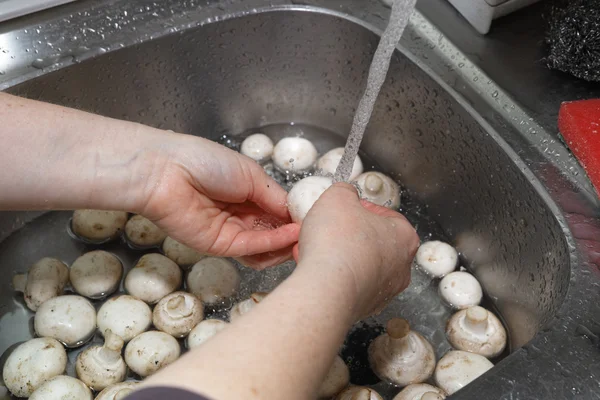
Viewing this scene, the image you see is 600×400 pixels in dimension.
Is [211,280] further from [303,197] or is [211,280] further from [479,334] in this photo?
[479,334]

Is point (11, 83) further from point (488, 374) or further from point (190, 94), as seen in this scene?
point (488, 374)

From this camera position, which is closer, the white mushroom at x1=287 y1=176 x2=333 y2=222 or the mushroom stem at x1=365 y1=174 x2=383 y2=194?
the white mushroom at x1=287 y1=176 x2=333 y2=222

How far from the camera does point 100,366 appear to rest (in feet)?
3.07

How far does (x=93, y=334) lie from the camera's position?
3.33 ft

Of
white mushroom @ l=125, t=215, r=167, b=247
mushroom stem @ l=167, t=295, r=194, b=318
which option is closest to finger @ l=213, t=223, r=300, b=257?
mushroom stem @ l=167, t=295, r=194, b=318

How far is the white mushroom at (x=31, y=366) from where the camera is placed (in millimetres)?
921

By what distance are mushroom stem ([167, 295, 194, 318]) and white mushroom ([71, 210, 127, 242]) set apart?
0.71 ft

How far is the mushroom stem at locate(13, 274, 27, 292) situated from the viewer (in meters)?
1.06

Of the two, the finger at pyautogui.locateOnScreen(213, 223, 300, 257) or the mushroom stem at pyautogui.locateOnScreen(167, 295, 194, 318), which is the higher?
the finger at pyautogui.locateOnScreen(213, 223, 300, 257)

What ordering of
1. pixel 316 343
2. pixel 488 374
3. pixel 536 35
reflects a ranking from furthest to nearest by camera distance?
pixel 536 35 < pixel 488 374 < pixel 316 343

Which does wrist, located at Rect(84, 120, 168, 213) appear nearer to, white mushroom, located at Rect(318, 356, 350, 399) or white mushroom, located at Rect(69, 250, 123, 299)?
white mushroom, located at Rect(69, 250, 123, 299)

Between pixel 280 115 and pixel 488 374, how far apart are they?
0.78m

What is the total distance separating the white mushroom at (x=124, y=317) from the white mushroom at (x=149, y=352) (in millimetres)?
23

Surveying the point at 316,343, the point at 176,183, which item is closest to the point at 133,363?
the point at 176,183
